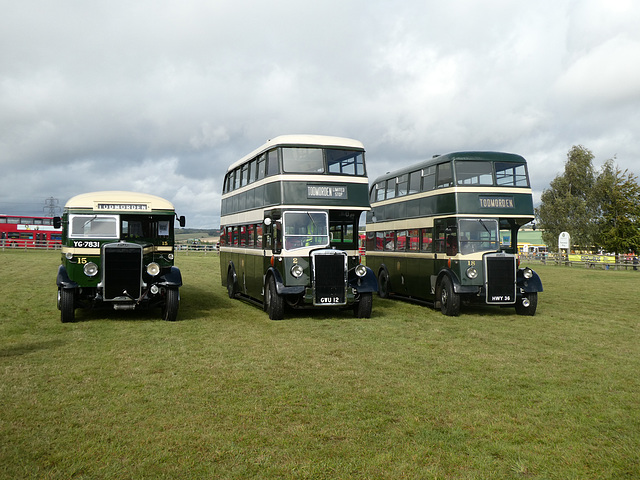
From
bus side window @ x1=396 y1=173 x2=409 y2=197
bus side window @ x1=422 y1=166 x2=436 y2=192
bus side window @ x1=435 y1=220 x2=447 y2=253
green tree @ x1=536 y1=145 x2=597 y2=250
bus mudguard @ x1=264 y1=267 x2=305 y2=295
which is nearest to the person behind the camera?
bus mudguard @ x1=264 y1=267 x2=305 y2=295

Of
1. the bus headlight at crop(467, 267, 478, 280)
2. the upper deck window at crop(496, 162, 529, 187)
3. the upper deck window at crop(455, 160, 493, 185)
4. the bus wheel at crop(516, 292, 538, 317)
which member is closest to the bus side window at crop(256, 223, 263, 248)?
the upper deck window at crop(455, 160, 493, 185)

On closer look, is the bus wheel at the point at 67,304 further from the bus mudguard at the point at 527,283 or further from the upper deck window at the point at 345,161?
the bus mudguard at the point at 527,283

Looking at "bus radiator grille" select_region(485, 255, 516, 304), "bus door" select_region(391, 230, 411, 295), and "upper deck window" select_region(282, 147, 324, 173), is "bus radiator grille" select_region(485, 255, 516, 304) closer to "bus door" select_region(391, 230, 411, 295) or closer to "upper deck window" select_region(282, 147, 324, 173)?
"bus door" select_region(391, 230, 411, 295)

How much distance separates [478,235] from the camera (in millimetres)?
14766

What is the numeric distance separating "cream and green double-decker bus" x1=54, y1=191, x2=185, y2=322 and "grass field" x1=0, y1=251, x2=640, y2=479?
0.73 metres

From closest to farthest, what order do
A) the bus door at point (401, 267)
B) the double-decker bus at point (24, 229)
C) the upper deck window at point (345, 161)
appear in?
the upper deck window at point (345, 161)
the bus door at point (401, 267)
the double-decker bus at point (24, 229)

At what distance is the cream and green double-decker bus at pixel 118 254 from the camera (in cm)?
1242

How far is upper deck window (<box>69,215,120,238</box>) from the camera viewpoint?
1316 cm

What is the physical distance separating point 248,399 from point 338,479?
2.42 meters

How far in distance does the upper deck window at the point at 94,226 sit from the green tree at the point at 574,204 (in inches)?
2228

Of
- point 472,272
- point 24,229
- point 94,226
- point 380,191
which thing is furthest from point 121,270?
point 24,229

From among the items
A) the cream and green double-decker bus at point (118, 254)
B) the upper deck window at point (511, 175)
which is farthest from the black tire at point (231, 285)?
the upper deck window at point (511, 175)

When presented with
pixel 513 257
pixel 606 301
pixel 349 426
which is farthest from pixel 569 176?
pixel 349 426

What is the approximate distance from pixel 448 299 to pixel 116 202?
9.02 m
